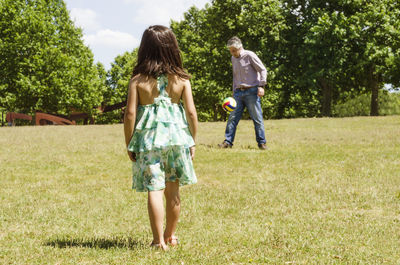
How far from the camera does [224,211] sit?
5.19 meters

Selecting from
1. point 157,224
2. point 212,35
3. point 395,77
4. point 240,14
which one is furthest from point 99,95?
point 157,224

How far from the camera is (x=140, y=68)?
3.62 meters

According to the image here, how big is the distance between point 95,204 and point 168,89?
8.60 feet

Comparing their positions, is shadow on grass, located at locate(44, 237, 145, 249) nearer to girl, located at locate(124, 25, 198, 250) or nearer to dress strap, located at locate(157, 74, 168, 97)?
girl, located at locate(124, 25, 198, 250)

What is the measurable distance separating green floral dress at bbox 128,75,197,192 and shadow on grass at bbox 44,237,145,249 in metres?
0.63

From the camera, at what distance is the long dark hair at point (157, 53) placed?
11.8ft

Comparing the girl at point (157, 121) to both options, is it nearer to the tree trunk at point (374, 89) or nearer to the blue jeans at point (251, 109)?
the blue jeans at point (251, 109)

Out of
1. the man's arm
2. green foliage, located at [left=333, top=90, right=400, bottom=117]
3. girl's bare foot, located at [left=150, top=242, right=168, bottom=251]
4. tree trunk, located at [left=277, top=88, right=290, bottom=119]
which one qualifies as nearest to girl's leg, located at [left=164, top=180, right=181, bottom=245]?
girl's bare foot, located at [left=150, top=242, right=168, bottom=251]

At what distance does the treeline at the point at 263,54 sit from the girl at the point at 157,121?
2760 cm

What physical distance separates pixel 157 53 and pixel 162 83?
0.86ft

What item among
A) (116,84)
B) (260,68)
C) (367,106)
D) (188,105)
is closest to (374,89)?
(367,106)

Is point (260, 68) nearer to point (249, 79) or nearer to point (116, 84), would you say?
Answer: point (249, 79)

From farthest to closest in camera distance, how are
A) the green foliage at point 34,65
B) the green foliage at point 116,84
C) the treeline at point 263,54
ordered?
the green foliage at point 116,84 → the green foliage at point 34,65 → the treeline at point 263,54

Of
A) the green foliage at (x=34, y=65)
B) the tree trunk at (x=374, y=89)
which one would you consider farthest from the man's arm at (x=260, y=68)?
the green foliage at (x=34, y=65)
